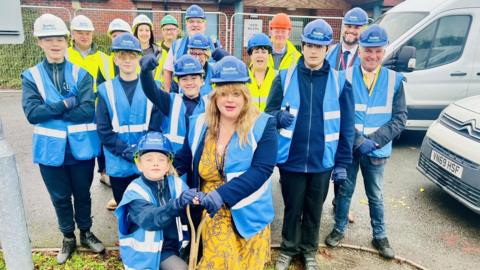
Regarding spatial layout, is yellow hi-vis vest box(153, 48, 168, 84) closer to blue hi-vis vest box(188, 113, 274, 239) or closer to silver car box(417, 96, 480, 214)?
blue hi-vis vest box(188, 113, 274, 239)

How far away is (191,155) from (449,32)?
19.3 ft

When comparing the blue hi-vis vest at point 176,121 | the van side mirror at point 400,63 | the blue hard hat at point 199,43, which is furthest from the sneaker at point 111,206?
the van side mirror at point 400,63

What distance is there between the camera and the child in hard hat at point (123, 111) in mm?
3176

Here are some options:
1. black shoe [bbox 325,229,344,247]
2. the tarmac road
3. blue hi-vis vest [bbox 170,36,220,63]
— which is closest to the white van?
the tarmac road

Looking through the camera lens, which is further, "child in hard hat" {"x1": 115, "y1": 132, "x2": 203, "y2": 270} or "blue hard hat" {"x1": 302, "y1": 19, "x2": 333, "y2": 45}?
"blue hard hat" {"x1": 302, "y1": 19, "x2": 333, "y2": 45}

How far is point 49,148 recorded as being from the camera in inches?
125

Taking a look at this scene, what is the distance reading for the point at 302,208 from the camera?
3.38 m

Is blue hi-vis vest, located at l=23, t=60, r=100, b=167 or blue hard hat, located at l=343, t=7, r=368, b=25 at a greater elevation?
blue hard hat, located at l=343, t=7, r=368, b=25

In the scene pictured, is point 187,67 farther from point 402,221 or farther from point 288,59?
point 402,221

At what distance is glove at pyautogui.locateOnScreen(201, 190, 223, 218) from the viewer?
93.6 inches

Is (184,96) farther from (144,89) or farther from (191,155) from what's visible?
(191,155)

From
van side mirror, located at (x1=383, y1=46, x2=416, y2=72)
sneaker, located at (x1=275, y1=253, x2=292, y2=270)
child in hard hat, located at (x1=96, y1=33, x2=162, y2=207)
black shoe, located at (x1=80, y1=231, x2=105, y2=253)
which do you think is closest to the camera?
child in hard hat, located at (x1=96, y1=33, x2=162, y2=207)

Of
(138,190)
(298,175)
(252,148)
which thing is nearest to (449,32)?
(298,175)

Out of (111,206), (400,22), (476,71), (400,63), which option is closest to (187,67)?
(111,206)
